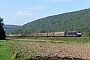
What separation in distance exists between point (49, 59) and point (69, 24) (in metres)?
181

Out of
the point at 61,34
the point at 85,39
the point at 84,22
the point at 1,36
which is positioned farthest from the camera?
the point at 84,22

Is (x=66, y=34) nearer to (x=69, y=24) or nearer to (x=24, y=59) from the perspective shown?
(x=24, y=59)

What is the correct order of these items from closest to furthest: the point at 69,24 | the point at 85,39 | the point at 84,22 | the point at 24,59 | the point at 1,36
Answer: the point at 24,59 < the point at 85,39 < the point at 1,36 < the point at 84,22 < the point at 69,24

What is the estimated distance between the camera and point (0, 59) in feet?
62.3

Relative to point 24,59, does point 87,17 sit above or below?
above

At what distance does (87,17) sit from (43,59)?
177954mm

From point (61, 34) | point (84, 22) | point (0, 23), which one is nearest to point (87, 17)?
point (84, 22)

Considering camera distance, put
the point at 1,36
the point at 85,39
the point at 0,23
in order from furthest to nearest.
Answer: the point at 0,23 → the point at 1,36 → the point at 85,39

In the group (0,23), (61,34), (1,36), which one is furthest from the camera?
(61,34)

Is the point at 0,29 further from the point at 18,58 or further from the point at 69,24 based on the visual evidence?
the point at 69,24

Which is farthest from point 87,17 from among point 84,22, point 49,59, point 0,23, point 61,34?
point 49,59

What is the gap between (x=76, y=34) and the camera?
297 ft

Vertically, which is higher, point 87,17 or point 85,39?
point 87,17

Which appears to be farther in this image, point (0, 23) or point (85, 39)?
point (0, 23)
